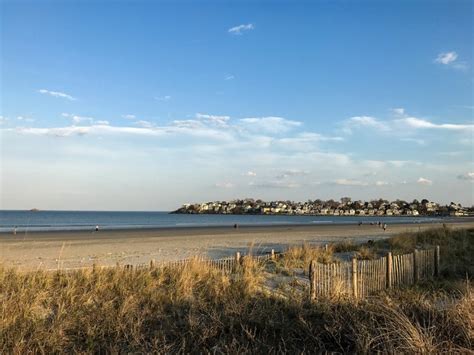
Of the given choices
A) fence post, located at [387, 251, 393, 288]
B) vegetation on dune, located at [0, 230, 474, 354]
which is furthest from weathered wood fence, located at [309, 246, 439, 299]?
vegetation on dune, located at [0, 230, 474, 354]

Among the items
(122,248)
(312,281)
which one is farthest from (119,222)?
(312,281)

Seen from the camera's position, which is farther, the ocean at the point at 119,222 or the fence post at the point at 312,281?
the ocean at the point at 119,222

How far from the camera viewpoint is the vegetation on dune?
6.10 m

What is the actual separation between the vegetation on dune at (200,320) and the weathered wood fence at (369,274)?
95 cm

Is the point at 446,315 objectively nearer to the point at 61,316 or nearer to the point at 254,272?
the point at 61,316

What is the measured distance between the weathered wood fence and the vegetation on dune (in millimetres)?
950

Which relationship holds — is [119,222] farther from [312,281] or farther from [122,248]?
[312,281]

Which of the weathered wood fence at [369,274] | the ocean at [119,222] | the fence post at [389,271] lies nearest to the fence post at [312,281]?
the weathered wood fence at [369,274]

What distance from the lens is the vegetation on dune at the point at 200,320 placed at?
6.10 metres

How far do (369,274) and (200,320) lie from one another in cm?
586

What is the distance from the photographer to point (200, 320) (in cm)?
739

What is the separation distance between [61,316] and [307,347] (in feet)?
12.4

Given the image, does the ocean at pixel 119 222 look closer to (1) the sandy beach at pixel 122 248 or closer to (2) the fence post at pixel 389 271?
(1) the sandy beach at pixel 122 248

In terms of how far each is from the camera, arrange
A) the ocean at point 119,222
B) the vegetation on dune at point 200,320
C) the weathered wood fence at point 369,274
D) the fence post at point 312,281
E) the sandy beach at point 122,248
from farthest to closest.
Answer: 1. the ocean at point 119,222
2. the sandy beach at point 122,248
3. the weathered wood fence at point 369,274
4. the fence post at point 312,281
5. the vegetation on dune at point 200,320
